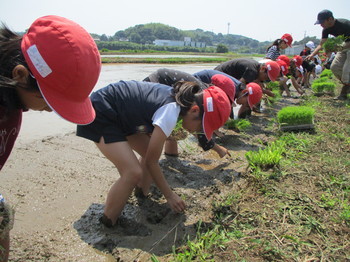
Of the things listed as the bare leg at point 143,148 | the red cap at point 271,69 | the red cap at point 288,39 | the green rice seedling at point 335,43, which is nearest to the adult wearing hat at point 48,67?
the bare leg at point 143,148

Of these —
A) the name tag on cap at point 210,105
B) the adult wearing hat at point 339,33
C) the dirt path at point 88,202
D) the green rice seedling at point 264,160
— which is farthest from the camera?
the adult wearing hat at point 339,33

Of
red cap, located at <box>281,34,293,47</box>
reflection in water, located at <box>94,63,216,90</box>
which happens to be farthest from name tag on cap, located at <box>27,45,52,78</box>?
red cap, located at <box>281,34,293,47</box>

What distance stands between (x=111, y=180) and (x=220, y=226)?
47.6 inches

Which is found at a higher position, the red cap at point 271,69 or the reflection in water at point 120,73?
the red cap at point 271,69

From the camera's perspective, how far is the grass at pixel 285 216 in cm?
180

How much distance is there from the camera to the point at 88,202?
8.21 feet

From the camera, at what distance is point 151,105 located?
2268 mm

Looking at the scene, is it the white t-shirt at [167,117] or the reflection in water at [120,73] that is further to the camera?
the reflection in water at [120,73]

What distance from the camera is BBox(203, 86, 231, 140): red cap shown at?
88.4 inches

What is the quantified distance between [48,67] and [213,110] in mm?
1346

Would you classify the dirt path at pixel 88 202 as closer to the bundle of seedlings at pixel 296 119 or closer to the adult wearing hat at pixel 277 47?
the bundle of seedlings at pixel 296 119

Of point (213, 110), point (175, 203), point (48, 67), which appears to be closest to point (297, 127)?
point (213, 110)

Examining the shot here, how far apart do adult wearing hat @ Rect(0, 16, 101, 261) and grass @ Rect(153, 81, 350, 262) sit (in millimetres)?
1134

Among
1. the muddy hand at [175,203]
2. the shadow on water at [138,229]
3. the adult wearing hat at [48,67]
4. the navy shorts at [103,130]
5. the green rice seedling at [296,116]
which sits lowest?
the shadow on water at [138,229]
